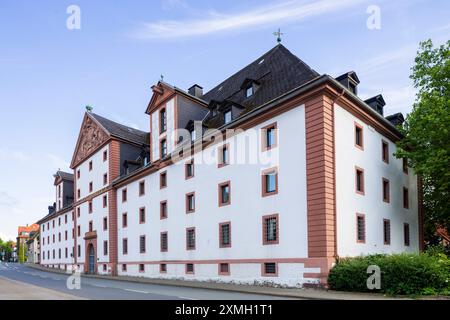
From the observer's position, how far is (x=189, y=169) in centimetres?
3017

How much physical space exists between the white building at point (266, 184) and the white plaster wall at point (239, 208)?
0.22ft

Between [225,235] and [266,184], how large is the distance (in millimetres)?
4689

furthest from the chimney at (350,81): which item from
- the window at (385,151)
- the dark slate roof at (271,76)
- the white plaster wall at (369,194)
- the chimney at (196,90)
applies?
the chimney at (196,90)

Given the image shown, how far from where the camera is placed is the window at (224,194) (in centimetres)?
2589

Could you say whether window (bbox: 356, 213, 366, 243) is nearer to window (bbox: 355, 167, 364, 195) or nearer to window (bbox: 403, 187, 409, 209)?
window (bbox: 355, 167, 364, 195)

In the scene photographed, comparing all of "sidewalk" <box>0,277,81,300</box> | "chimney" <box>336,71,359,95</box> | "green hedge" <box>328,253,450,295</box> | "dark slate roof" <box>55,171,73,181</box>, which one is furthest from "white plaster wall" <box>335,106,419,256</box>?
"dark slate roof" <box>55,171,73,181</box>

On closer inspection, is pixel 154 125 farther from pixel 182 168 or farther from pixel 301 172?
Result: pixel 301 172

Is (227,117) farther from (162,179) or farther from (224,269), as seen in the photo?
(224,269)

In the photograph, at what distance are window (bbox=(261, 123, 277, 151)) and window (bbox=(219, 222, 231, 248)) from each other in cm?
538

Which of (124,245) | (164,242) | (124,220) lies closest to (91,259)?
(124,245)

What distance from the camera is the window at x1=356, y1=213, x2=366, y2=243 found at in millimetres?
22797

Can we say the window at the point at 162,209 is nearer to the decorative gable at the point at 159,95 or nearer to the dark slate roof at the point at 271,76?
the decorative gable at the point at 159,95
